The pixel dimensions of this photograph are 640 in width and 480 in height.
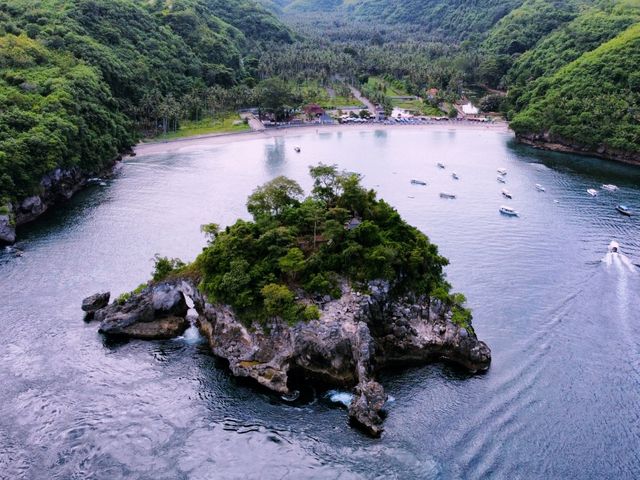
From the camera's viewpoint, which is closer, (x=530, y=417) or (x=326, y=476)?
(x=326, y=476)

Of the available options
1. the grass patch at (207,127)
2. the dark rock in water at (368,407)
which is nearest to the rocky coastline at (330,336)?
the dark rock in water at (368,407)

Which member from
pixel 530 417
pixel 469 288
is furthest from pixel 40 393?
pixel 469 288

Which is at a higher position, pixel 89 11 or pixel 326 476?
pixel 89 11

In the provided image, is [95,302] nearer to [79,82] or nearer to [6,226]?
[6,226]

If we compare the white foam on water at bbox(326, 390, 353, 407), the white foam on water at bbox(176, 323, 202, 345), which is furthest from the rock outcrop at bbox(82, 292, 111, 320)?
the white foam on water at bbox(326, 390, 353, 407)

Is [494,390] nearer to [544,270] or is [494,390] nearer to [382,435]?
[382,435]

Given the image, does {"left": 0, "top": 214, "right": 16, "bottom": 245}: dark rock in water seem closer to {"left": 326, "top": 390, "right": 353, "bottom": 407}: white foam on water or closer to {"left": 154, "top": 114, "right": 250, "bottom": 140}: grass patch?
{"left": 326, "top": 390, "right": 353, "bottom": 407}: white foam on water
